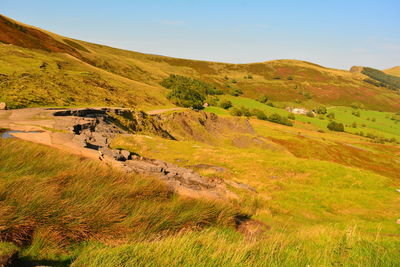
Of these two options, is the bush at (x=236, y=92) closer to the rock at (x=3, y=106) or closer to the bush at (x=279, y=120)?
the bush at (x=279, y=120)

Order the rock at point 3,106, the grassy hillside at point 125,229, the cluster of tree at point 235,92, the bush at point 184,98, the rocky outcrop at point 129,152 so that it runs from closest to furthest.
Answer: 1. the grassy hillside at point 125,229
2. the rocky outcrop at point 129,152
3. the rock at point 3,106
4. the bush at point 184,98
5. the cluster of tree at point 235,92

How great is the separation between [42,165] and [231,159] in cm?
1669

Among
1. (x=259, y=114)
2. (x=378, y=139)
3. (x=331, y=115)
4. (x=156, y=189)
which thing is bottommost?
(x=378, y=139)

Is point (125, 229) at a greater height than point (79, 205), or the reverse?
point (79, 205)

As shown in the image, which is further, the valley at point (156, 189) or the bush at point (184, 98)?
the bush at point (184, 98)

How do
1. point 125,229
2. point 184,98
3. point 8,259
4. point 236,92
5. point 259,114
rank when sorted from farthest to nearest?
point 236,92 < point 259,114 < point 184,98 < point 125,229 < point 8,259

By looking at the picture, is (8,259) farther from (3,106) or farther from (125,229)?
(3,106)

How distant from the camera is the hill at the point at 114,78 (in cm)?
2831

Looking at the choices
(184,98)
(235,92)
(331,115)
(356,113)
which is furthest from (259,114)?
(356,113)

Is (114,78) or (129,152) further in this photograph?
(114,78)

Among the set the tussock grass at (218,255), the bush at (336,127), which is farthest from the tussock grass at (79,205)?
the bush at (336,127)

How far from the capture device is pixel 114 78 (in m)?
51.8

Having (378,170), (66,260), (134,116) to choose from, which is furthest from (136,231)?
(378,170)

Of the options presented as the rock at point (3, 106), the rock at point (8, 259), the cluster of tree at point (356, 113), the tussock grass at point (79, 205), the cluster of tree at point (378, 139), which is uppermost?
the cluster of tree at point (356, 113)
